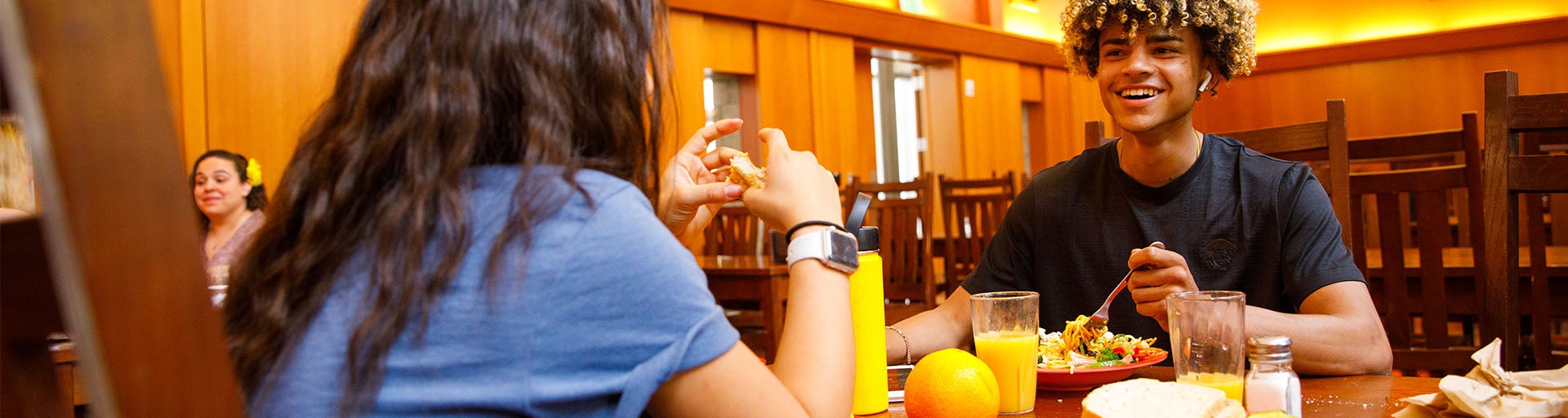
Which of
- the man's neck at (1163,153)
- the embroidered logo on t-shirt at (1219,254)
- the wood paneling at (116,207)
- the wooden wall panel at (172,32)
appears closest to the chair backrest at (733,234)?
the wooden wall panel at (172,32)

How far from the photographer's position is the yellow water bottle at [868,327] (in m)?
1.04

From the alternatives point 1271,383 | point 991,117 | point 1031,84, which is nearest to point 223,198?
point 1271,383

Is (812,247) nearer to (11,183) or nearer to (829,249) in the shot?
(829,249)

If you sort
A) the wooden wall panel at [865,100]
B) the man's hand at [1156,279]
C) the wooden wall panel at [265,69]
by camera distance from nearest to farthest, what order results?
1. the man's hand at [1156,279]
2. the wooden wall panel at [265,69]
3. the wooden wall panel at [865,100]

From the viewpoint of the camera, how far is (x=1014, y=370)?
1.14 m

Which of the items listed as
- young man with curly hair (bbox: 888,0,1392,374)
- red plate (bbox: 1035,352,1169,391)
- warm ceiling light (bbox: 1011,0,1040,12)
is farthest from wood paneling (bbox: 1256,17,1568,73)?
red plate (bbox: 1035,352,1169,391)

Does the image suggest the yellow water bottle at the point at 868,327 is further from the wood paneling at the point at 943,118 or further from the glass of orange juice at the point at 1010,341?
the wood paneling at the point at 943,118

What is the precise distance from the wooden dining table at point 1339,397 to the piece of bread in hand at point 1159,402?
9 cm

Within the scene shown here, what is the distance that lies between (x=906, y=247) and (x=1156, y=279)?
3.27 metres

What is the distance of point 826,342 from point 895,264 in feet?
12.1

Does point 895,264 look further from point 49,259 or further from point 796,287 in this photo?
point 49,259

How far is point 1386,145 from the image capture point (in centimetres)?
283

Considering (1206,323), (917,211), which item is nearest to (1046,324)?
(1206,323)

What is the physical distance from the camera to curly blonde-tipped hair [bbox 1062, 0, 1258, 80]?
5.90 ft
